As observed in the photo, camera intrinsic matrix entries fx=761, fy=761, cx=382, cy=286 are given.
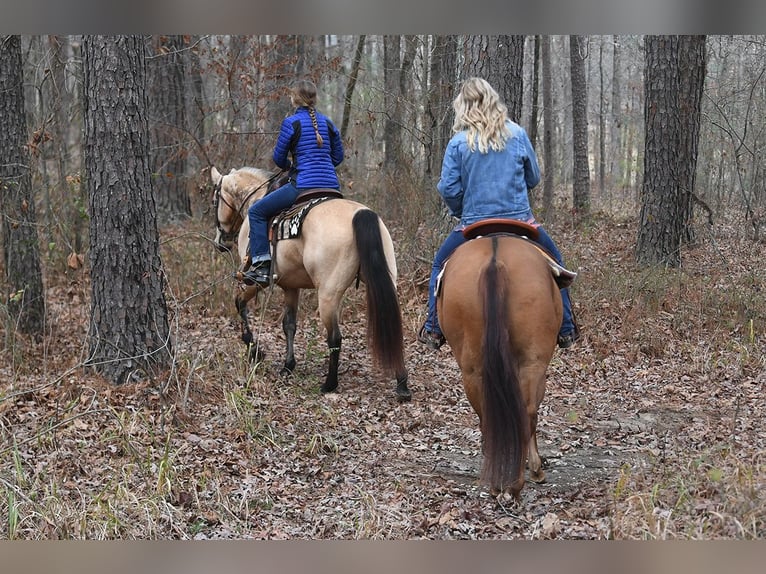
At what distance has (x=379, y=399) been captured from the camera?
7988 mm

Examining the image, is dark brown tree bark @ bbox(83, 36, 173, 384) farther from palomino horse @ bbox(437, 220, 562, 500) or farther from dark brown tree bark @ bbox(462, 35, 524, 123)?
dark brown tree bark @ bbox(462, 35, 524, 123)

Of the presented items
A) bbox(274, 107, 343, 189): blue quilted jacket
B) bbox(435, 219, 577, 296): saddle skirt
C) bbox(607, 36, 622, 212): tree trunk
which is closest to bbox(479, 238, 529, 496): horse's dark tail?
bbox(435, 219, 577, 296): saddle skirt

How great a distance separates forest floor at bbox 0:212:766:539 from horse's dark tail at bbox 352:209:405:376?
0.65m

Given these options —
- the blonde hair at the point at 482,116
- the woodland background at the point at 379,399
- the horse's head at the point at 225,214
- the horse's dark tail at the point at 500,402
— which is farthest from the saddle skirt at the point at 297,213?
the horse's dark tail at the point at 500,402

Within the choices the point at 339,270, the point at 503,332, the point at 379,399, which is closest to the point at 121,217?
the point at 339,270

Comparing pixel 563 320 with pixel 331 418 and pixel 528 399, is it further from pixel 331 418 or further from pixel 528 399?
pixel 331 418

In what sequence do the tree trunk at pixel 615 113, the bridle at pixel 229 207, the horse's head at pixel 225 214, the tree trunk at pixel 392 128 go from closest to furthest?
the bridle at pixel 229 207, the horse's head at pixel 225 214, the tree trunk at pixel 392 128, the tree trunk at pixel 615 113

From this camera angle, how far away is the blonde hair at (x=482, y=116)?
18.0ft

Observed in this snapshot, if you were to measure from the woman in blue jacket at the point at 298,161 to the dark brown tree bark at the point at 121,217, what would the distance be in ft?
4.50

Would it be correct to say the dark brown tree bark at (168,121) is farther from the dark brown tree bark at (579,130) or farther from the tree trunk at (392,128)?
the dark brown tree bark at (579,130)

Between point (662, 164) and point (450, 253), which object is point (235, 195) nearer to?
point (450, 253)
